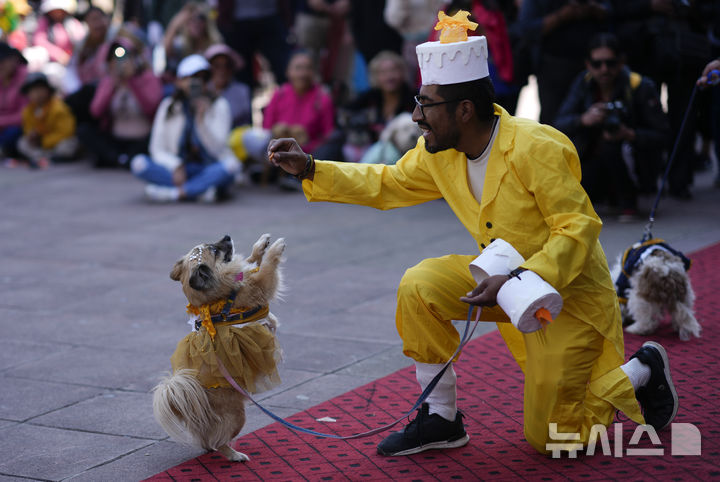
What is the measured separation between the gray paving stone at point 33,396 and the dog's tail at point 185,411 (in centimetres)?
99

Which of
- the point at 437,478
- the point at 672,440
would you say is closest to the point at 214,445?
the point at 437,478

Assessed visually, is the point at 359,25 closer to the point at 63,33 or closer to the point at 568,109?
the point at 568,109

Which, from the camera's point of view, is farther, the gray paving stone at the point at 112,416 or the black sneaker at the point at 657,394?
the gray paving stone at the point at 112,416

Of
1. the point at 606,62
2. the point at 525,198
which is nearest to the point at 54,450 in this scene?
the point at 525,198

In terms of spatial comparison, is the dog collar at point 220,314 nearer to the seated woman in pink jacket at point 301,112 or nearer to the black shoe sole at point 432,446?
the black shoe sole at point 432,446

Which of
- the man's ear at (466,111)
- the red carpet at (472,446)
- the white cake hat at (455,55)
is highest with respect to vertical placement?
the white cake hat at (455,55)

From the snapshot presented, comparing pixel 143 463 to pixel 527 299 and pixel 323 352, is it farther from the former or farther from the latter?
pixel 527 299

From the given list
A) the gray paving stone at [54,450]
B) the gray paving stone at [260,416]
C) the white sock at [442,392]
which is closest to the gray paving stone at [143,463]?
the gray paving stone at [54,450]

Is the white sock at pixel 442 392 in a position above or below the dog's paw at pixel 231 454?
above

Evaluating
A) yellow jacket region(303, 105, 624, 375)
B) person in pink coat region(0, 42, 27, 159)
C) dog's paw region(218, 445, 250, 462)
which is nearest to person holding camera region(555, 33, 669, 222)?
yellow jacket region(303, 105, 624, 375)

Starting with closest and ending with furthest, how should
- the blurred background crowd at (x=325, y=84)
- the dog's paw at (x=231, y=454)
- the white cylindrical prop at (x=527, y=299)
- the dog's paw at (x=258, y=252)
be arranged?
the white cylindrical prop at (x=527, y=299)
the dog's paw at (x=231, y=454)
the dog's paw at (x=258, y=252)
the blurred background crowd at (x=325, y=84)

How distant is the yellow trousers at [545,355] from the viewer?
138 inches

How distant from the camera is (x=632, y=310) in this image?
16.7 feet

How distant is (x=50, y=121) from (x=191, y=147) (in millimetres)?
2858
